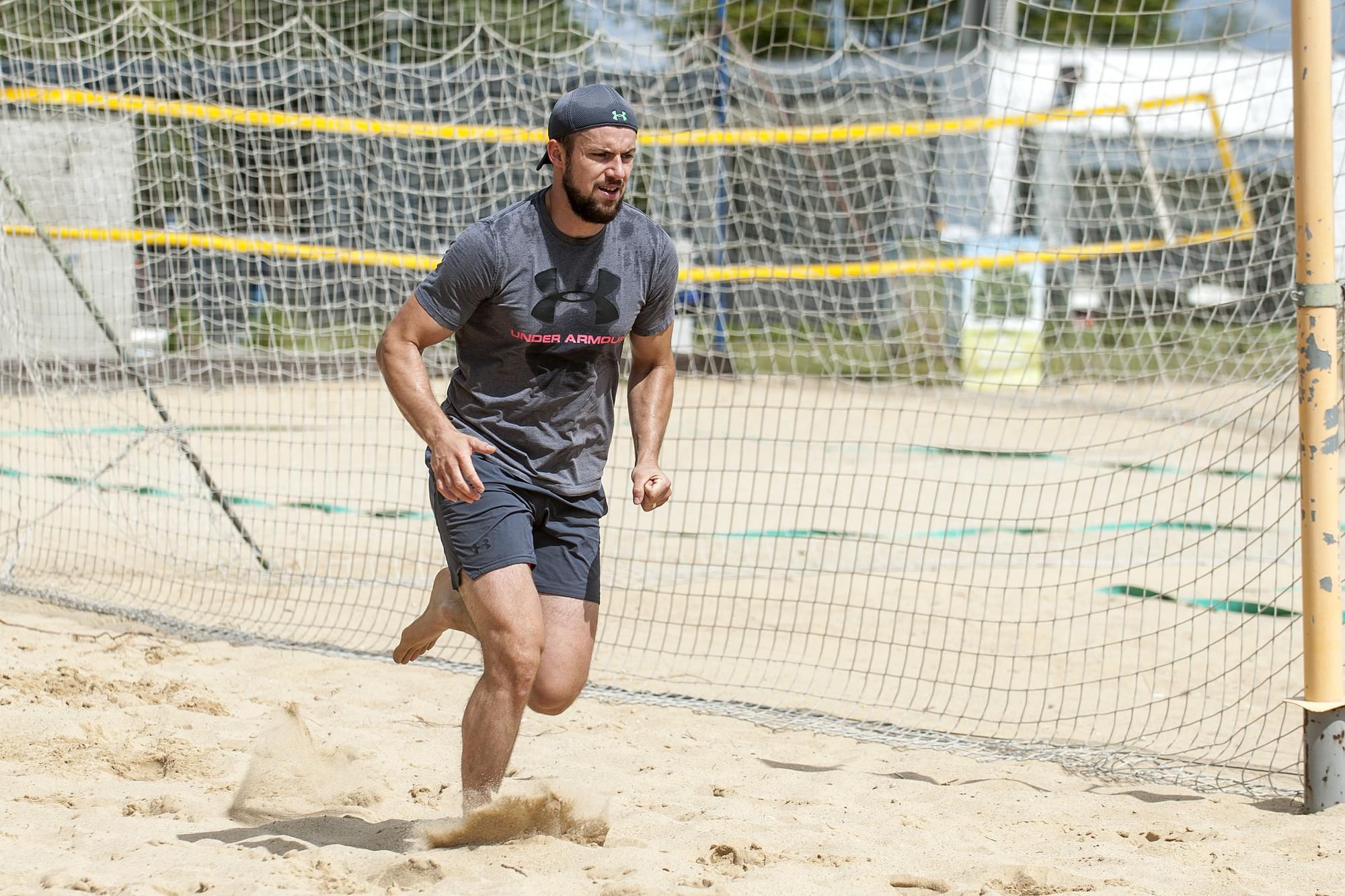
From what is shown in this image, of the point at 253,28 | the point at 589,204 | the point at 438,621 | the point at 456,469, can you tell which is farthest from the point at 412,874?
the point at 253,28

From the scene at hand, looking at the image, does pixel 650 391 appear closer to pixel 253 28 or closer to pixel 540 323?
pixel 540 323

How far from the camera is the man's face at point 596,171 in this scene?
3.46 metres

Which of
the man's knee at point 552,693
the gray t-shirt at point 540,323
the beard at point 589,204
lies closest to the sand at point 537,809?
the man's knee at point 552,693

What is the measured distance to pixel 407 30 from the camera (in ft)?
47.4

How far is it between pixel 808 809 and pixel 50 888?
2.03 meters

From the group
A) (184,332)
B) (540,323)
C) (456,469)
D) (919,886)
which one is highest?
(184,332)

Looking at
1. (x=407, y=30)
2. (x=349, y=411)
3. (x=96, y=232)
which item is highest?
(x=407, y=30)

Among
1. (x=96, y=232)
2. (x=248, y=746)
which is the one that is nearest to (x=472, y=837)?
(x=248, y=746)

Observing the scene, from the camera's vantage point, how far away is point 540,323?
352 centimetres

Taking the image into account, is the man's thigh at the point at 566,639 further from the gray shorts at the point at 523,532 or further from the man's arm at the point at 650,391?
the man's arm at the point at 650,391

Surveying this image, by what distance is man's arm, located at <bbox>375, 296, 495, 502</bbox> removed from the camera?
332cm

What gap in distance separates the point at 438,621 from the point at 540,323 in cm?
94

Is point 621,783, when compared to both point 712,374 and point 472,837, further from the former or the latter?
point 712,374

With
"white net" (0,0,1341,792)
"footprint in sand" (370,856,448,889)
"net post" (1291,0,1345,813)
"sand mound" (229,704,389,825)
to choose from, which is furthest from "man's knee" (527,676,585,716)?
"net post" (1291,0,1345,813)
